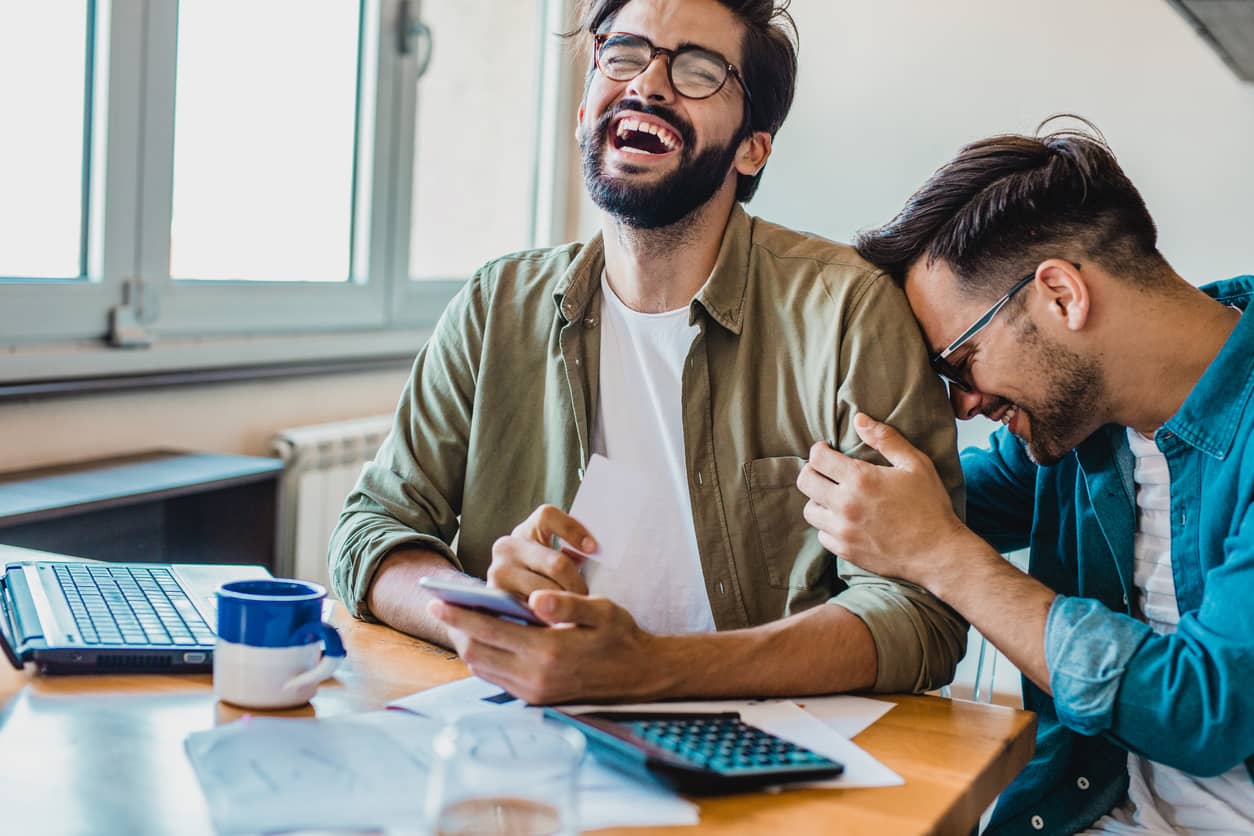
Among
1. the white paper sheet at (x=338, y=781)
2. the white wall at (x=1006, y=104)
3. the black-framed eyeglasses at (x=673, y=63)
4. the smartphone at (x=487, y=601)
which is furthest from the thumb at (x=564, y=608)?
the white wall at (x=1006, y=104)

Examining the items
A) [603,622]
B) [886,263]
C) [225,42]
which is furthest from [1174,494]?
[225,42]

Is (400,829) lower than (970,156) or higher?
lower

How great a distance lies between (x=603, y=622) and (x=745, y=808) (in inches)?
9.6

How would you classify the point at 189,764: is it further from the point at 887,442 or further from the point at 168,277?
the point at 168,277

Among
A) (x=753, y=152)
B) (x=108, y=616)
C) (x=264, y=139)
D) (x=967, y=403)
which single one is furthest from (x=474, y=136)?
(x=108, y=616)

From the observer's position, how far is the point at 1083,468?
1534 mm

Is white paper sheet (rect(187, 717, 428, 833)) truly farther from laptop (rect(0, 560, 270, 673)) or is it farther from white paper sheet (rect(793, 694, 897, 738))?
white paper sheet (rect(793, 694, 897, 738))

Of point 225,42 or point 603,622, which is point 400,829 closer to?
point 603,622

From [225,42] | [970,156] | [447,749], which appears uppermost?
[225,42]

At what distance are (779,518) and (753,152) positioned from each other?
551 millimetres

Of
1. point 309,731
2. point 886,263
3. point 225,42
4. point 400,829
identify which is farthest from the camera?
point 225,42

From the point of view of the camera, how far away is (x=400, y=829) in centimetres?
81

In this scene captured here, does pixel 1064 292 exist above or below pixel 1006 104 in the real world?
below

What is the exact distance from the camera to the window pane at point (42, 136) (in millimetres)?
2135
